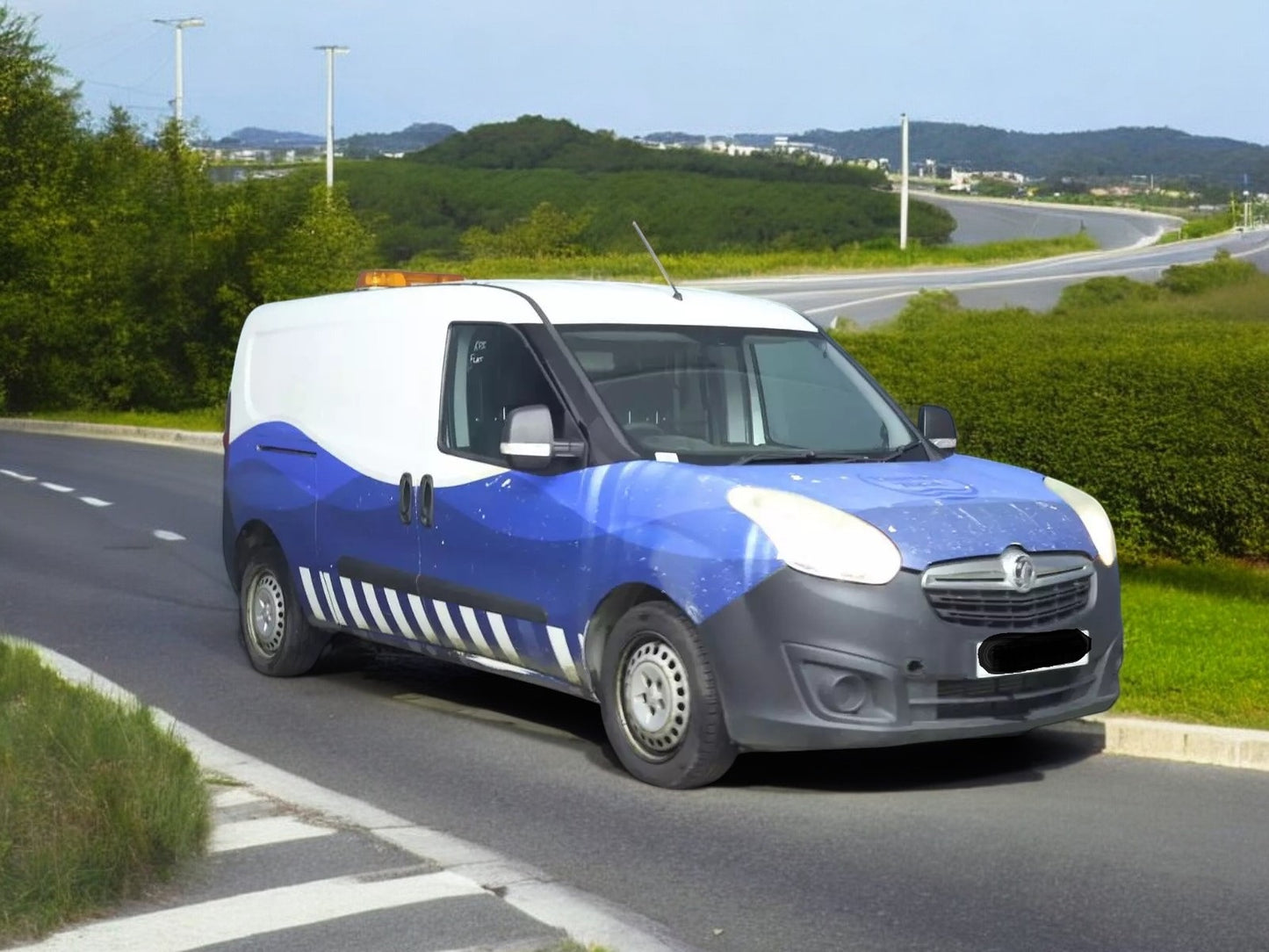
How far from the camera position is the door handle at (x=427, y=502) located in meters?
9.30

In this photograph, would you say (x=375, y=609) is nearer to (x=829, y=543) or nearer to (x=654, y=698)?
(x=654, y=698)

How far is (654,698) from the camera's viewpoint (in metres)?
8.12

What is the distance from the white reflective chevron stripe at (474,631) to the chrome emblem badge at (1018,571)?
7.97 feet

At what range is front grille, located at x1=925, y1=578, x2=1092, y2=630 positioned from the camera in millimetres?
7672

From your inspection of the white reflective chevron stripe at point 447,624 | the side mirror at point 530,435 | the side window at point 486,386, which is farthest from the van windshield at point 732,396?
the white reflective chevron stripe at point 447,624

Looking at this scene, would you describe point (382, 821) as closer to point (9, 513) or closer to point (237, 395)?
point (237, 395)

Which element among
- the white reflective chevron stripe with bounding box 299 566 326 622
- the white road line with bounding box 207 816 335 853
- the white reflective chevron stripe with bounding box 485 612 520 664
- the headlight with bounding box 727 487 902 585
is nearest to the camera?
the white road line with bounding box 207 816 335 853

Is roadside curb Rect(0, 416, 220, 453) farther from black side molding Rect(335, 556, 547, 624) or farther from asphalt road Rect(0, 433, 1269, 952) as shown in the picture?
black side molding Rect(335, 556, 547, 624)

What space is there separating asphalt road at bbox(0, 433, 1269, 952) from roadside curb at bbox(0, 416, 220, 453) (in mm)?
19681

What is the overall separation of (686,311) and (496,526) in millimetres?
1309

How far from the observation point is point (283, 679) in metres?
10.9

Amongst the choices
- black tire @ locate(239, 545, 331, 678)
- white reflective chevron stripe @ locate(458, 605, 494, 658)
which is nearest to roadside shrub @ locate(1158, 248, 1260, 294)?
black tire @ locate(239, 545, 331, 678)

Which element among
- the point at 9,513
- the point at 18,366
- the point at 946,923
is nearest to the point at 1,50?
the point at 18,366

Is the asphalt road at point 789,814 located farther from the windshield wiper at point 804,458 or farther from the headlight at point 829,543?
the windshield wiper at point 804,458
